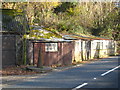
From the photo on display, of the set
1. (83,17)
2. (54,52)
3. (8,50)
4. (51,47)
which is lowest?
(54,52)

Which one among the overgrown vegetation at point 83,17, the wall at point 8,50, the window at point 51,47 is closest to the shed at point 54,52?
the window at point 51,47

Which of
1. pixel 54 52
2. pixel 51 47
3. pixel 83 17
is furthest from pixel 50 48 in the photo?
pixel 83 17

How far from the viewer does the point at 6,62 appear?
18.9 metres

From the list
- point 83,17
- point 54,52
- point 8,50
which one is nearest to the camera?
point 8,50

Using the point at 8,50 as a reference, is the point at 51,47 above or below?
above

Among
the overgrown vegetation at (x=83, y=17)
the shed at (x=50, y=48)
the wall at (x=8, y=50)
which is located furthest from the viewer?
the overgrown vegetation at (x=83, y=17)

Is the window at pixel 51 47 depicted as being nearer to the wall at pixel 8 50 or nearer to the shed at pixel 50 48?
the shed at pixel 50 48

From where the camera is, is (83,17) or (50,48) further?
(83,17)

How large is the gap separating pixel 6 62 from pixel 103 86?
Answer: 1045cm

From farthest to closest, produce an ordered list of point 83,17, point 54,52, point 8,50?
1. point 83,17
2. point 54,52
3. point 8,50

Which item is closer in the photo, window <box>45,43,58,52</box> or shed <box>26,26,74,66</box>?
shed <box>26,26,74,66</box>

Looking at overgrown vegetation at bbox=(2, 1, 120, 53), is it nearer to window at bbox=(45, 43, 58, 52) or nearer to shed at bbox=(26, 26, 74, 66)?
shed at bbox=(26, 26, 74, 66)

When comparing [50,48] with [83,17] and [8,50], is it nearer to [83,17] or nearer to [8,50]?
[8,50]

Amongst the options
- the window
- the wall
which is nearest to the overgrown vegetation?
the window
